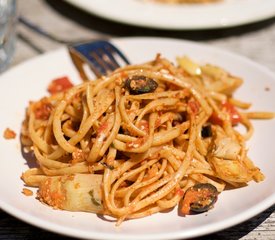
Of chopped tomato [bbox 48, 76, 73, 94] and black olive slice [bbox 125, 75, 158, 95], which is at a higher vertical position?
black olive slice [bbox 125, 75, 158, 95]

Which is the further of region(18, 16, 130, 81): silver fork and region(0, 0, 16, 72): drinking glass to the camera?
region(0, 0, 16, 72): drinking glass

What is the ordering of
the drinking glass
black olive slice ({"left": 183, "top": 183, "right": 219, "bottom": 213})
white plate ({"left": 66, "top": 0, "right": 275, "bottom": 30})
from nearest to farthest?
1. black olive slice ({"left": 183, "top": 183, "right": 219, "bottom": 213})
2. the drinking glass
3. white plate ({"left": 66, "top": 0, "right": 275, "bottom": 30})

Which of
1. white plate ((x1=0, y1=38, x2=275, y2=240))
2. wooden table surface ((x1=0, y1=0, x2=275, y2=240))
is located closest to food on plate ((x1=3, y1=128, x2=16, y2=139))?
white plate ((x1=0, y1=38, x2=275, y2=240))

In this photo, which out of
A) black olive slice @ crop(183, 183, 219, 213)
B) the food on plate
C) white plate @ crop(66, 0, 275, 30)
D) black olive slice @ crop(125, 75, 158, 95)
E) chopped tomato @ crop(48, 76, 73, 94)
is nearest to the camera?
black olive slice @ crop(183, 183, 219, 213)

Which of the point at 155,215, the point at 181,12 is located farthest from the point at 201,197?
the point at 181,12

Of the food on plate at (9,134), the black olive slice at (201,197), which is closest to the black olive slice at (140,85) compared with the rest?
the black olive slice at (201,197)

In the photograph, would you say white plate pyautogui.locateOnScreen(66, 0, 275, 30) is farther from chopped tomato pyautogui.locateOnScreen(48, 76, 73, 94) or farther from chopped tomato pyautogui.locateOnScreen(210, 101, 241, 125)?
chopped tomato pyautogui.locateOnScreen(210, 101, 241, 125)

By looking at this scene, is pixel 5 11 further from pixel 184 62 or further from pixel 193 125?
pixel 193 125
